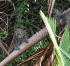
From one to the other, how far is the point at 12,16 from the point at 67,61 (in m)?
1.75

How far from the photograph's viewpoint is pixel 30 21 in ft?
7.59

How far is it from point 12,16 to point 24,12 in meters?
0.25

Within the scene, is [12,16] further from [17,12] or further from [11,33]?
[11,33]

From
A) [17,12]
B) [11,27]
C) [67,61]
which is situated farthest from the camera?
[11,27]

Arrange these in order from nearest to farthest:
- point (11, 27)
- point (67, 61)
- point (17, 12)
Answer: point (67, 61), point (17, 12), point (11, 27)

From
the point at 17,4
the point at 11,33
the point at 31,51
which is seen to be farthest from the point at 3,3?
the point at 31,51

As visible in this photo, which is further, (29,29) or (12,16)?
(29,29)

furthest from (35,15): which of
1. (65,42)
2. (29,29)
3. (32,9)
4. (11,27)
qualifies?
(65,42)

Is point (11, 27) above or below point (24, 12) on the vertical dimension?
below

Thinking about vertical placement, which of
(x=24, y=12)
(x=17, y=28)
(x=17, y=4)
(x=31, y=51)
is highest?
(x=17, y=4)

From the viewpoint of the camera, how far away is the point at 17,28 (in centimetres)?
208

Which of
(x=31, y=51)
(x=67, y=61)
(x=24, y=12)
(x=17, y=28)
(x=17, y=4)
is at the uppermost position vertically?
(x=17, y=4)

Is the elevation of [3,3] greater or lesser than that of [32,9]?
greater

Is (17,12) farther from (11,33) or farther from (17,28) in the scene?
(11,33)
